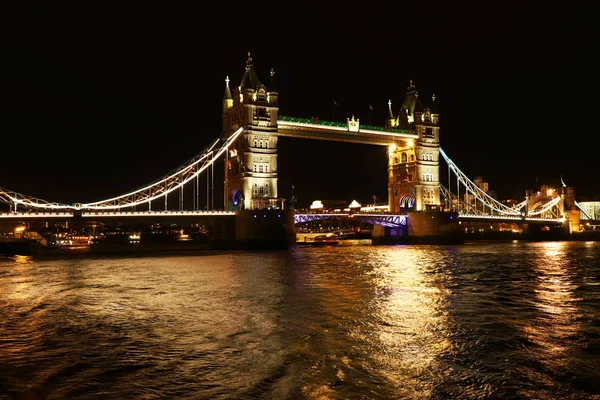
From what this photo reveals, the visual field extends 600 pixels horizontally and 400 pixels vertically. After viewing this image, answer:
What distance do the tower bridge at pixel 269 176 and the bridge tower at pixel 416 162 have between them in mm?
129

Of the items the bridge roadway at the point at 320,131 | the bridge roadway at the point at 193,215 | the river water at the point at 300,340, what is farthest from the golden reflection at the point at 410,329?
the bridge roadway at the point at 320,131

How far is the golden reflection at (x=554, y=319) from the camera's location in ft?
38.5

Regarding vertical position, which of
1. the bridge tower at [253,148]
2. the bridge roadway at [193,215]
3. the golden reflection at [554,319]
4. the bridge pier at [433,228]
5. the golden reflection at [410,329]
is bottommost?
the golden reflection at [554,319]

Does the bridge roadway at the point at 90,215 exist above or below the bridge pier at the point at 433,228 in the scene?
above

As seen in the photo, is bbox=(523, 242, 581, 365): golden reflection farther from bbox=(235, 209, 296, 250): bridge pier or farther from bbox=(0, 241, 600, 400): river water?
bbox=(235, 209, 296, 250): bridge pier

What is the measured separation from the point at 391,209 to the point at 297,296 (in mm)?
58017

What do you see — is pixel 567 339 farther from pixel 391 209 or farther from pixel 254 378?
pixel 391 209

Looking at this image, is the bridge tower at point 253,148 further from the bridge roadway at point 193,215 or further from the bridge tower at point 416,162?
the bridge tower at point 416,162

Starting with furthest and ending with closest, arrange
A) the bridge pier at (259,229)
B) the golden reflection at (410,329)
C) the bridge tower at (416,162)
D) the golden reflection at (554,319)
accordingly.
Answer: the bridge tower at (416,162) → the bridge pier at (259,229) → the golden reflection at (554,319) → the golden reflection at (410,329)

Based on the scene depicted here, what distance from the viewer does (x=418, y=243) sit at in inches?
A: 2682

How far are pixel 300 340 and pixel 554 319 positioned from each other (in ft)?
23.6

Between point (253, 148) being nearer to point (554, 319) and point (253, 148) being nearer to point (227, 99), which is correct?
point (227, 99)

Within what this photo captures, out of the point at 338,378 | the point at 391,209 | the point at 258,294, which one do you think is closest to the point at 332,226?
the point at 391,209

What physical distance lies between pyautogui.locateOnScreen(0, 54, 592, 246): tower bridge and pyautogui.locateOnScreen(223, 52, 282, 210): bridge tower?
10 cm
